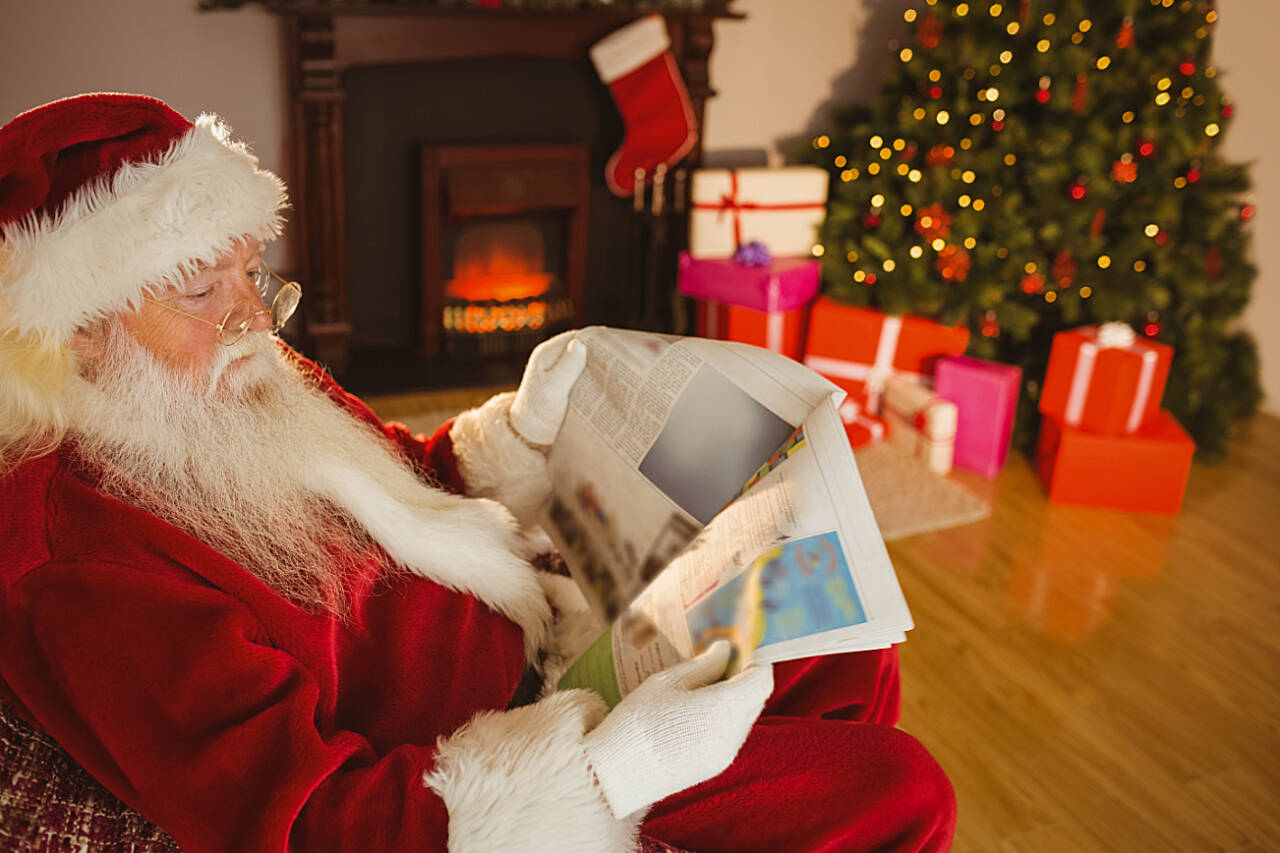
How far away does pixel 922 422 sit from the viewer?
2852 mm

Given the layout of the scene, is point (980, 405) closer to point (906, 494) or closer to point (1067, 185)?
point (906, 494)

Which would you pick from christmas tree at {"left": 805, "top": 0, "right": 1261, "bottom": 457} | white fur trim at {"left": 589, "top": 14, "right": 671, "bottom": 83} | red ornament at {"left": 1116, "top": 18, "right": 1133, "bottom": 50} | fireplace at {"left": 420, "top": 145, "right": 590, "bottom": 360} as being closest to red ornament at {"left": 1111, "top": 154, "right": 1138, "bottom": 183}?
christmas tree at {"left": 805, "top": 0, "right": 1261, "bottom": 457}

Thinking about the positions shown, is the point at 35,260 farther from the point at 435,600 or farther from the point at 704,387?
the point at 704,387

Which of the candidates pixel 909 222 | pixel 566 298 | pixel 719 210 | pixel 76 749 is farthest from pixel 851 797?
pixel 566 298

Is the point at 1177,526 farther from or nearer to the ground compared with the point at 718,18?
nearer to the ground

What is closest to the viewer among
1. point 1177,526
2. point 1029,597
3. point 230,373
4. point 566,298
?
point 230,373

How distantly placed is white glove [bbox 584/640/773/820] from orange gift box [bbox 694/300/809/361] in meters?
2.17

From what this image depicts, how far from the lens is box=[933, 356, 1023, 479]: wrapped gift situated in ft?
9.18

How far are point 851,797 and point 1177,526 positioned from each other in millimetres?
1980

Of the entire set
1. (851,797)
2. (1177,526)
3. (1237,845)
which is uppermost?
(851,797)

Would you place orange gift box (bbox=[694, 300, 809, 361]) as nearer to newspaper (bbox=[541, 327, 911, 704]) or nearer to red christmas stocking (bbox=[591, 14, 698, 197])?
red christmas stocking (bbox=[591, 14, 698, 197])

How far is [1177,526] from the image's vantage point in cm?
262

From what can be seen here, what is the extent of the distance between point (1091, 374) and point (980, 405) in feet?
0.96

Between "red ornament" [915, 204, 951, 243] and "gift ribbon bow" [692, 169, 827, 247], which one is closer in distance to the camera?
"red ornament" [915, 204, 951, 243]
